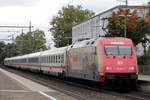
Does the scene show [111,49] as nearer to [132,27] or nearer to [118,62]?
[118,62]

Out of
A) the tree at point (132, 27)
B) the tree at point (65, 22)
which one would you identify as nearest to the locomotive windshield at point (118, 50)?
the tree at point (132, 27)

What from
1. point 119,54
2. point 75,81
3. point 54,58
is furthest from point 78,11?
point 119,54

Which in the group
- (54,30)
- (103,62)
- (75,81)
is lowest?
(75,81)

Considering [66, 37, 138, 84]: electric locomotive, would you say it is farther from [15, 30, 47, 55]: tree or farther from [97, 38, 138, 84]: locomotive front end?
[15, 30, 47, 55]: tree

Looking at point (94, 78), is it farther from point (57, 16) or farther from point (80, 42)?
point (57, 16)

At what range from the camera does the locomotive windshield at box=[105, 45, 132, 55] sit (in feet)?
61.2

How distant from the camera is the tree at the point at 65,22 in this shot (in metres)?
91.0

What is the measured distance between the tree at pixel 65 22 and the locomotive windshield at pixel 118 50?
7106cm

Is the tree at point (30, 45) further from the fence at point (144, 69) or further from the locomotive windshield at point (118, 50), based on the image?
the locomotive windshield at point (118, 50)

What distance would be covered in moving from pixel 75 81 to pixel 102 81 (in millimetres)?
Result: 7289

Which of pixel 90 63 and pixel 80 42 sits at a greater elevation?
pixel 80 42

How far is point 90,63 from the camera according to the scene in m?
19.6

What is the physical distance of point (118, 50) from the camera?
1891 centimetres

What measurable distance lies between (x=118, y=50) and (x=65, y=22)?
74.0 meters
